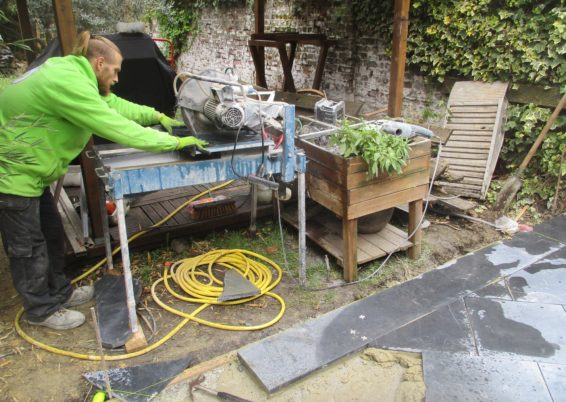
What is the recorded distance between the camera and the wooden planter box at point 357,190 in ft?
10.9

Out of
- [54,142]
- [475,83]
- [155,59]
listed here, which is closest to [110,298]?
[54,142]

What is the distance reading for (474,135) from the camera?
5219 millimetres

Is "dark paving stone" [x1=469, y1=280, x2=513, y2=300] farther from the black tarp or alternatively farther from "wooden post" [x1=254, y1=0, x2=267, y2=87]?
"wooden post" [x1=254, y1=0, x2=267, y2=87]

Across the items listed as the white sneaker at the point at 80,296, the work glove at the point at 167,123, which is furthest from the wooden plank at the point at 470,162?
the white sneaker at the point at 80,296

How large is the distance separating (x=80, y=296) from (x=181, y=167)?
4.54ft

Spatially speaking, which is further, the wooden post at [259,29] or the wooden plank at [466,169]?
the wooden post at [259,29]

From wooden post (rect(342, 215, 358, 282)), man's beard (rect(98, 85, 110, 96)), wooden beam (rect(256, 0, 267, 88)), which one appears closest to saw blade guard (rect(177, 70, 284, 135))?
man's beard (rect(98, 85, 110, 96))

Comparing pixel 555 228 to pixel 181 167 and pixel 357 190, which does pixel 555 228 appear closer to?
pixel 357 190

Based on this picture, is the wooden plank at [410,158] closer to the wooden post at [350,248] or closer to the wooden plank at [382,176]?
the wooden plank at [382,176]

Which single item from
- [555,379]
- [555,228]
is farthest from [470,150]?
[555,379]

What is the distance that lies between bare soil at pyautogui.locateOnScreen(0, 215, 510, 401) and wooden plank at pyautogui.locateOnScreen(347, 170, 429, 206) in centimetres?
72

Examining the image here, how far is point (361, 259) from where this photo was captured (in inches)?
145

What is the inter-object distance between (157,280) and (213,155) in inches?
48.9

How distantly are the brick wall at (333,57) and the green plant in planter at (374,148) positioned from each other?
2857 millimetres
